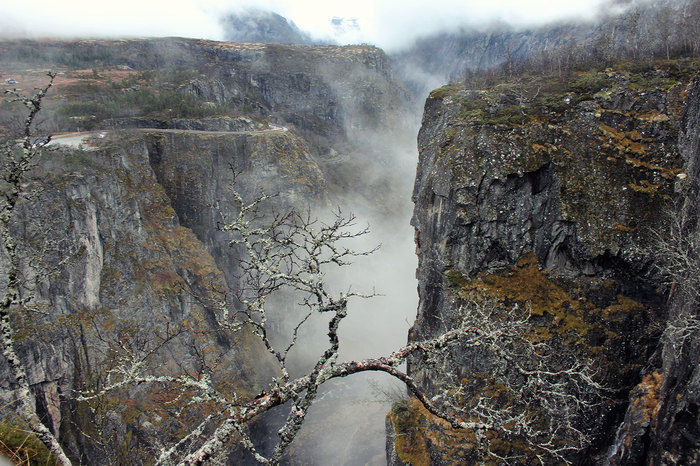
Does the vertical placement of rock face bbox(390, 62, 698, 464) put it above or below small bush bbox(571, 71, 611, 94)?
below

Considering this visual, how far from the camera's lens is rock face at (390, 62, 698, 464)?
20.6 m

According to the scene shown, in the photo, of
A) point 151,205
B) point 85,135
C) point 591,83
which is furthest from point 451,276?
point 85,135

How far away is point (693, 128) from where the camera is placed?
17.7 m

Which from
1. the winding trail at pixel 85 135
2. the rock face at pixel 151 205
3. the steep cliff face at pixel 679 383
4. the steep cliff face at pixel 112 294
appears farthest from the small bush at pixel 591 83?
the winding trail at pixel 85 135

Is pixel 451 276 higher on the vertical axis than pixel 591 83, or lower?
lower

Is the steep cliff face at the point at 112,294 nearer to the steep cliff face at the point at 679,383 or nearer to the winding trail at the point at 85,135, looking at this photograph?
the winding trail at the point at 85,135

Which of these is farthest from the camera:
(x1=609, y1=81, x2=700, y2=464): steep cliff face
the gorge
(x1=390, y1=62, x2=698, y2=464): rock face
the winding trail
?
the winding trail

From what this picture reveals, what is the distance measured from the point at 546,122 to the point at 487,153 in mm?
4415

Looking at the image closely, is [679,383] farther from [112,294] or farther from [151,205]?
[151,205]

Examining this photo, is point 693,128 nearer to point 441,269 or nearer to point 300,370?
point 441,269

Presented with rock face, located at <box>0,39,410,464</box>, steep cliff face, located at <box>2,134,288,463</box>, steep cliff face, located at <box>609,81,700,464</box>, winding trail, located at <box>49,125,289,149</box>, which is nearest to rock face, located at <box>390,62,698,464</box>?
steep cliff face, located at <box>609,81,700,464</box>

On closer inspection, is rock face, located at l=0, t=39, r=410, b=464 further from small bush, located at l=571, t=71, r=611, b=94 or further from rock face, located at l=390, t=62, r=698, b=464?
small bush, located at l=571, t=71, r=611, b=94

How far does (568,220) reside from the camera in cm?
2280

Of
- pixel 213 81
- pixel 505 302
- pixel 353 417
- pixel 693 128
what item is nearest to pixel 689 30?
pixel 693 128
